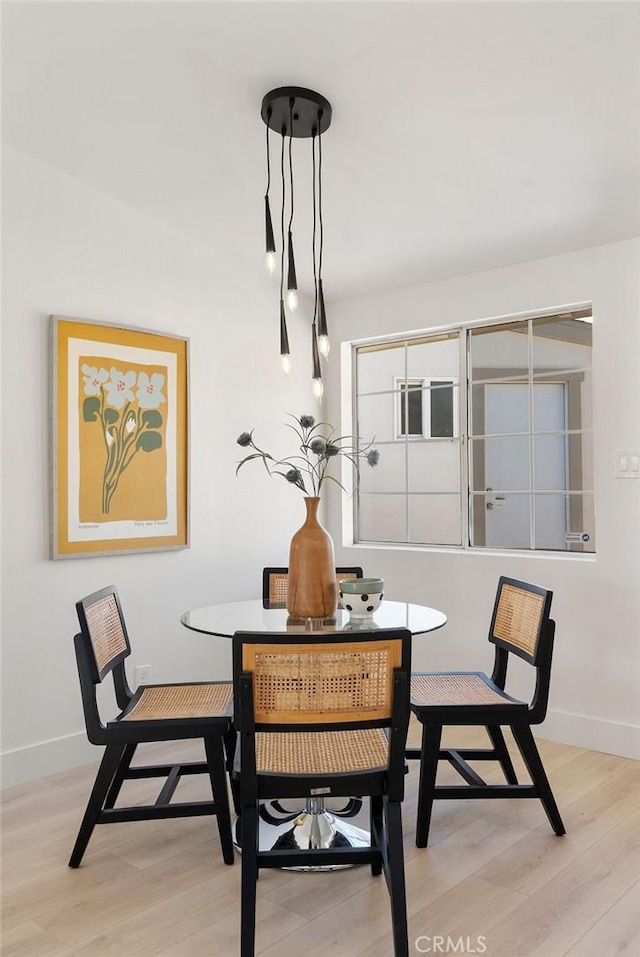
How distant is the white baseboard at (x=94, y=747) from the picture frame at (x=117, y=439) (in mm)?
835

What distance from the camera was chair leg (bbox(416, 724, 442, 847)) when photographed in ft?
7.96

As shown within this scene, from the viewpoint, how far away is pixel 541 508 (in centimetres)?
374

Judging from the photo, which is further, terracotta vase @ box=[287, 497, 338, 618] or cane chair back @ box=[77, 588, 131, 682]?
terracotta vase @ box=[287, 497, 338, 618]

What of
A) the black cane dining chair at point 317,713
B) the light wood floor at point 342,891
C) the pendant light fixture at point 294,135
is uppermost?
the pendant light fixture at point 294,135

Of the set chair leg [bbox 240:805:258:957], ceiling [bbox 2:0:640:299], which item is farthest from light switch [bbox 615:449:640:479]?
chair leg [bbox 240:805:258:957]

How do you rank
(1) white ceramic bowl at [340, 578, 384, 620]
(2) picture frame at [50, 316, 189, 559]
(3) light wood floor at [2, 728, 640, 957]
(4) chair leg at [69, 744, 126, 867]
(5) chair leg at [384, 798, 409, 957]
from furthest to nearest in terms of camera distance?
(2) picture frame at [50, 316, 189, 559] < (1) white ceramic bowl at [340, 578, 384, 620] < (4) chair leg at [69, 744, 126, 867] < (3) light wood floor at [2, 728, 640, 957] < (5) chair leg at [384, 798, 409, 957]

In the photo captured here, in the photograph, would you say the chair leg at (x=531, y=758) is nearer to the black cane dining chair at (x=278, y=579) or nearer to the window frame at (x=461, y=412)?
the black cane dining chair at (x=278, y=579)

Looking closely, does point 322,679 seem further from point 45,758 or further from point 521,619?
point 45,758

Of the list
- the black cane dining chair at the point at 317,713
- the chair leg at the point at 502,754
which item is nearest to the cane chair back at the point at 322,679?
the black cane dining chair at the point at 317,713

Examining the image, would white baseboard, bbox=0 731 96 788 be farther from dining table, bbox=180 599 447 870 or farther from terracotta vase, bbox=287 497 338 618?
terracotta vase, bbox=287 497 338 618

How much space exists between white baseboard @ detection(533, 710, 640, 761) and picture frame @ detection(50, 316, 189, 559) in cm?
201

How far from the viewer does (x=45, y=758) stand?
10.2ft

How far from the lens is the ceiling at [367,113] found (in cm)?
217

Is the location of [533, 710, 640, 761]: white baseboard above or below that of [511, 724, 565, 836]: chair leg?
below
